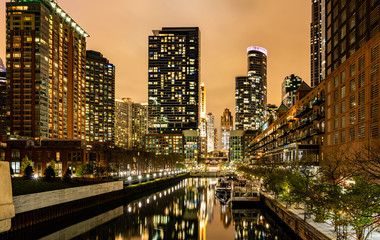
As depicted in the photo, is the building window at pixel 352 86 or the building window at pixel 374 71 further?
the building window at pixel 352 86

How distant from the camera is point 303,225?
32.1 m

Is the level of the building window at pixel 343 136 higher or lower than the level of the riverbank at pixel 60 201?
higher

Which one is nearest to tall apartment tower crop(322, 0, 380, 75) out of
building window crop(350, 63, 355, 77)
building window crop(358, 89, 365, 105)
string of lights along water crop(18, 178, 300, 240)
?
building window crop(350, 63, 355, 77)

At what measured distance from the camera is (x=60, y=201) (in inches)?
1768

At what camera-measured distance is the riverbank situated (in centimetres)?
3666

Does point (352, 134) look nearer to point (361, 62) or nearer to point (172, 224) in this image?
point (361, 62)

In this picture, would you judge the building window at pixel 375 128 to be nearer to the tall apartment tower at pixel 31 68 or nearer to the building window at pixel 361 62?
the building window at pixel 361 62

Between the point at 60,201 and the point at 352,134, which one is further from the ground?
the point at 352,134

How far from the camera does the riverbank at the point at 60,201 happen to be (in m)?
36.7

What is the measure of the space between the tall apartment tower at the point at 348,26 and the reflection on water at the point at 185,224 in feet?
117

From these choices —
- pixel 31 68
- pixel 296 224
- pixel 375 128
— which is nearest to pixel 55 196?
pixel 296 224

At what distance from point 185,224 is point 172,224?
2277 millimetres

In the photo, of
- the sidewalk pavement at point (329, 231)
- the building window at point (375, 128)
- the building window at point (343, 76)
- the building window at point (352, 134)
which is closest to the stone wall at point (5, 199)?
the sidewalk pavement at point (329, 231)

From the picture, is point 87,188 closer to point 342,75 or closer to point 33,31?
point 342,75
